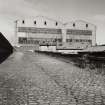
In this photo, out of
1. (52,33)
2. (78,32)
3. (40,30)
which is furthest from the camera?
(78,32)

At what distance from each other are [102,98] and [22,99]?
210 centimetres

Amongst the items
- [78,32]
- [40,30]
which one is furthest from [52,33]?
[78,32]

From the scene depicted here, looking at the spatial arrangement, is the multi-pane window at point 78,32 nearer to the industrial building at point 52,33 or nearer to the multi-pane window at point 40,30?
the industrial building at point 52,33

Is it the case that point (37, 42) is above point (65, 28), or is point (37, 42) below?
below

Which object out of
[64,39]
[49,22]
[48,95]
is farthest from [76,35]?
[48,95]

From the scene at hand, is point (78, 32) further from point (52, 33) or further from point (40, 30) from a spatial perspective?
point (40, 30)

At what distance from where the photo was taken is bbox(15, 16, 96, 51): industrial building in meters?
88.0

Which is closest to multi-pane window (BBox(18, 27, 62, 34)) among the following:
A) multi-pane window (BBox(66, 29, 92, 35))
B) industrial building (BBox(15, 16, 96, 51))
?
industrial building (BBox(15, 16, 96, 51))

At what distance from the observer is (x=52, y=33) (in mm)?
91438

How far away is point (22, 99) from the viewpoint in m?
5.89

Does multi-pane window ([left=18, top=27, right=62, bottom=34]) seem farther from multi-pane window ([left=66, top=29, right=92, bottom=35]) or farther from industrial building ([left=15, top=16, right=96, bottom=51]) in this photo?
multi-pane window ([left=66, top=29, right=92, bottom=35])

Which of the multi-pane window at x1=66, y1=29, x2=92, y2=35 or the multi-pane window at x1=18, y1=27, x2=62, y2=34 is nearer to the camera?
the multi-pane window at x1=18, y1=27, x2=62, y2=34

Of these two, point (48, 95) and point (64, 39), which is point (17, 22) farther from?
point (48, 95)

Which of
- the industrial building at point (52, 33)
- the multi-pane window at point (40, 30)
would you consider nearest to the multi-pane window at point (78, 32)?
the industrial building at point (52, 33)
